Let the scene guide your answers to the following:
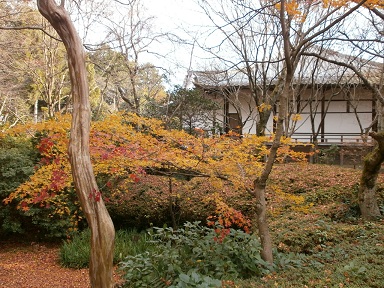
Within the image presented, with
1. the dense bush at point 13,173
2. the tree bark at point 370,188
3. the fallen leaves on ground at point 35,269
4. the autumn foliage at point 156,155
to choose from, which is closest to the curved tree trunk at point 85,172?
the autumn foliage at point 156,155

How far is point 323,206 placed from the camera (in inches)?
268

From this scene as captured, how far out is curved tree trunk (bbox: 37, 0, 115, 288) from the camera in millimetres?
3148

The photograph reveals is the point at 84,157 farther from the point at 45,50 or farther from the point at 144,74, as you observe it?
the point at 144,74

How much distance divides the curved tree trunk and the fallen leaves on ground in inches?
95.3

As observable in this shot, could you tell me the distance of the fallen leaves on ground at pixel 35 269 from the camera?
600 cm

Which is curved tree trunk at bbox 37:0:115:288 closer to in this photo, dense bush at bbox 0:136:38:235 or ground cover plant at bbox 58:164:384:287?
ground cover plant at bbox 58:164:384:287

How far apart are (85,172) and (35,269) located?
4788mm

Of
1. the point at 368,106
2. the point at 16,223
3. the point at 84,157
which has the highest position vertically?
the point at 368,106

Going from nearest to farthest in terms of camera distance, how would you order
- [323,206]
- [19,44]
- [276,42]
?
[323,206] → [276,42] → [19,44]

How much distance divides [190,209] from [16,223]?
13.4 ft

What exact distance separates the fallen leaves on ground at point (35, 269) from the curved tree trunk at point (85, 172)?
2421 mm

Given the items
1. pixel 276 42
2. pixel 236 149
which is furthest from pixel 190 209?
pixel 276 42

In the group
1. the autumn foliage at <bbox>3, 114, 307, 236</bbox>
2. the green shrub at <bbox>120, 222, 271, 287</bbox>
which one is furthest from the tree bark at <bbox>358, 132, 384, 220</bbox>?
the green shrub at <bbox>120, 222, 271, 287</bbox>

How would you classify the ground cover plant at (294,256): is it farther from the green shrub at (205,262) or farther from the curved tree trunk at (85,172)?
the curved tree trunk at (85,172)
